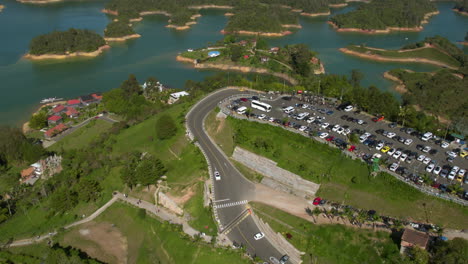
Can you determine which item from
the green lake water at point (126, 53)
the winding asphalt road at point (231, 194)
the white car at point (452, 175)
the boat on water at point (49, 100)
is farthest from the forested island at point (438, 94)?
the boat on water at point (49, 100)

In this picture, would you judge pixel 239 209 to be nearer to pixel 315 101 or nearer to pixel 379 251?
pixel 379 251

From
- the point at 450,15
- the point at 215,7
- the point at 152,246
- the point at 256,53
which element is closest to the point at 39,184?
the point at 152,246

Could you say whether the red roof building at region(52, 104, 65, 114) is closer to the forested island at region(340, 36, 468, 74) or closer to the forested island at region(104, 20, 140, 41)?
the forested island at region(104, 20, 140, 41)

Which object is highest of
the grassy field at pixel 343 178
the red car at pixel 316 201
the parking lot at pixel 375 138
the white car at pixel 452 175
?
the white car at pixel 452 175

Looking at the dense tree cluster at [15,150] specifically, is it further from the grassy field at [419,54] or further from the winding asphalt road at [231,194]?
the grassy field at [419,54]

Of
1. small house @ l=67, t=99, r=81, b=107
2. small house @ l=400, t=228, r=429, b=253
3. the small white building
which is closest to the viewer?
small house @ l=400, t=228, r=429, b=253

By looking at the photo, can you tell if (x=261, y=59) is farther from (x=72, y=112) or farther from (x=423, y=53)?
(x=72, y=112)

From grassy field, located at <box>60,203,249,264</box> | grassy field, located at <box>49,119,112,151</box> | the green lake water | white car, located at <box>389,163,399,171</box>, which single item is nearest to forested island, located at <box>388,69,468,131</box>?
the green lake water
